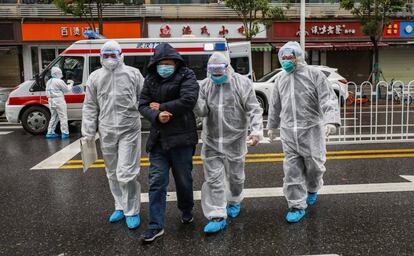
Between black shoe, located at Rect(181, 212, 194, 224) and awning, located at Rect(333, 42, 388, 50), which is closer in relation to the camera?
black shoe, located at Rect(181, 212, 194, 224)

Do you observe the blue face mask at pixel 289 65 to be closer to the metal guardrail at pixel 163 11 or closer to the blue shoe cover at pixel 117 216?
the blue shoe cover at pixel 117 216

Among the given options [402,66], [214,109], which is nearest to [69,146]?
[214,109]

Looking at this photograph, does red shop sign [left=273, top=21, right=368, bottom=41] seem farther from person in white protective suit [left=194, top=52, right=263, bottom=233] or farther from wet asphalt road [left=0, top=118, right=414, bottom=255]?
person in white protective suit [left=194, top=52, right=263, bottom=233]

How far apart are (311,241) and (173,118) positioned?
5.46 ft

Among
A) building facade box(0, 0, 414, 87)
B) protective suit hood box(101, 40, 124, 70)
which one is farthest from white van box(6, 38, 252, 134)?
building facade box(0, 0, 414, 87)

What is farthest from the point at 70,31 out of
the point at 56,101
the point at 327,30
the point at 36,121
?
the point at 327,30

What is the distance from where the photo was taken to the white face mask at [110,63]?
4.35 m

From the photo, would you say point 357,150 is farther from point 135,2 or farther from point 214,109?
point 135,2

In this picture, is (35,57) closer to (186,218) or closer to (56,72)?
(56,72)

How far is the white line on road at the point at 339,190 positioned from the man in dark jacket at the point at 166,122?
4.07 feet

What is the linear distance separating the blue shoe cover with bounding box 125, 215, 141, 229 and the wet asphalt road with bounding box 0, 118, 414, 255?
0.08 meters

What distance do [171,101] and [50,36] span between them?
19.0 m

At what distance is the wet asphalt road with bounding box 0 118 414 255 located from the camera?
3.89 meters

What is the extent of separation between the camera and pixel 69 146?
8.98m
